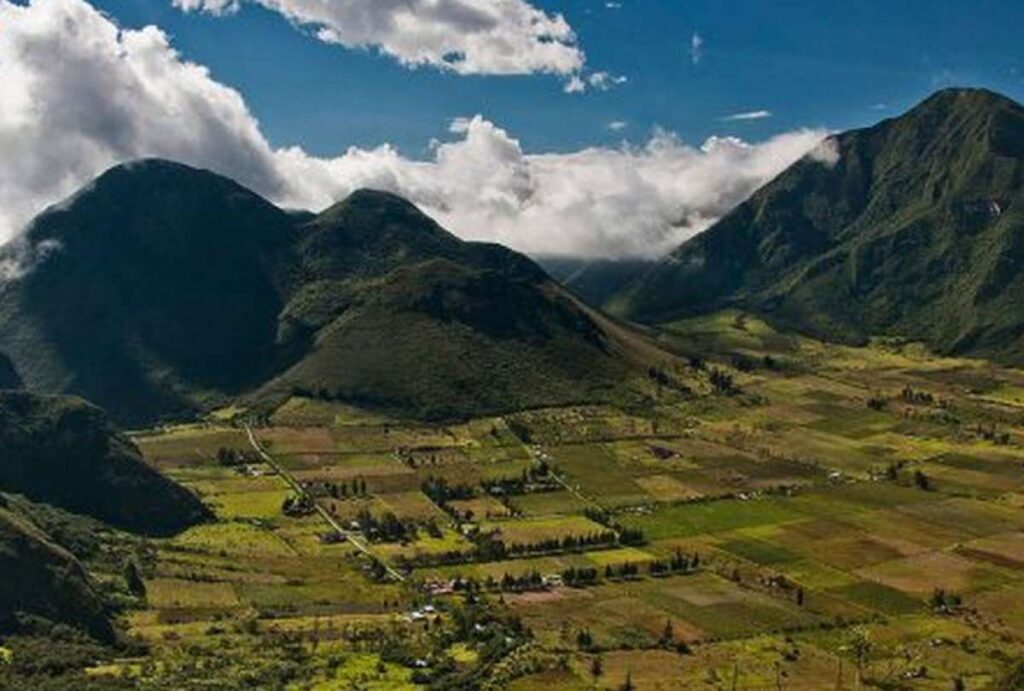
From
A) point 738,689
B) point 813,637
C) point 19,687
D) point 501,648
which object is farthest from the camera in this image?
point 813,637

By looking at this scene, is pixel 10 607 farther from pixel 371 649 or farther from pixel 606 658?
pixel 606 658

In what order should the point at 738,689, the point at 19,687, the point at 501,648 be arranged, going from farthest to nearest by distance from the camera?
1. the point at 501,648
2. the point at 738,689
3. the point at 19,687

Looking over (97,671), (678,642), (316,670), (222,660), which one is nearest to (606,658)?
(678,642)

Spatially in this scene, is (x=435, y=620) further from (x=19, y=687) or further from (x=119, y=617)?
(x=19, y=687)

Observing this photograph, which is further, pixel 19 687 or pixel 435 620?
pixel 435 620

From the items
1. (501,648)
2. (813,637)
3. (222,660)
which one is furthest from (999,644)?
(222,660)

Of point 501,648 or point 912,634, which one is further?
point 912,634
